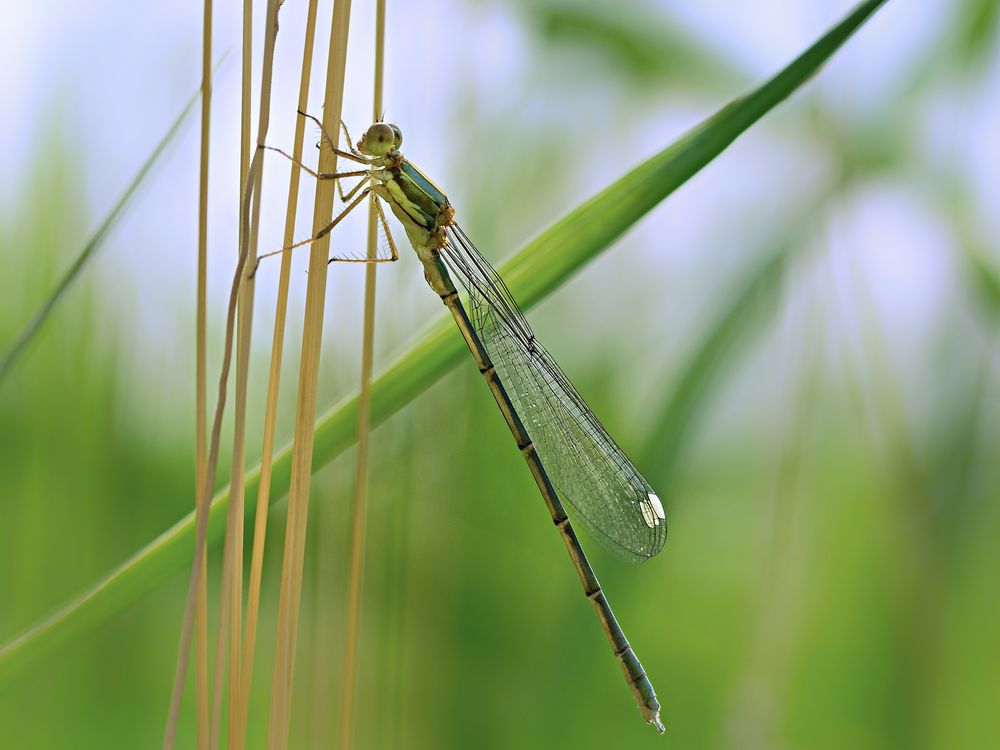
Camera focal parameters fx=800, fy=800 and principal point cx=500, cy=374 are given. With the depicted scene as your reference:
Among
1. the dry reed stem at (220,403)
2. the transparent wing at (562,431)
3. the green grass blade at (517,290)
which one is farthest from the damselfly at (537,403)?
the dry reed stem at (220,403)

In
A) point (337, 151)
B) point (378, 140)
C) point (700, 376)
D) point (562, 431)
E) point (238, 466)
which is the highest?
point (378, 140)

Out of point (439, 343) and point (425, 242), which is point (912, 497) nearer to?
point (425, 242)

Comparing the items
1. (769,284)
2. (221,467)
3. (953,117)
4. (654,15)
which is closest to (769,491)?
(769,284)

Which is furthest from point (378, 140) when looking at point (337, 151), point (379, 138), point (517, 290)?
point (517, 290)

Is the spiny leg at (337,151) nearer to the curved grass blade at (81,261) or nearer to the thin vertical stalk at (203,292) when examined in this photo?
the thin vertical stalk at (203,292)

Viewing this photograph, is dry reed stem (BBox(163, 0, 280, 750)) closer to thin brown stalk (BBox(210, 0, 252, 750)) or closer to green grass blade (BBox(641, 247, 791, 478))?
thin brown stalk (BBox(210, 0, 252, 750))

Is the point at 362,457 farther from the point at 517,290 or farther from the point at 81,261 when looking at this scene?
the point at 81,261
